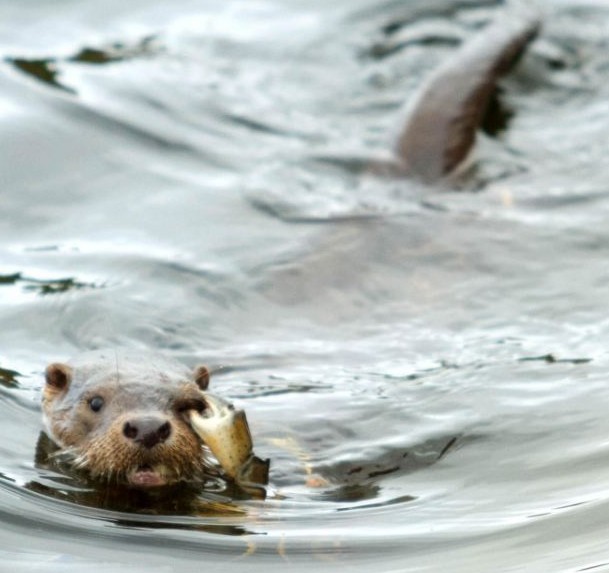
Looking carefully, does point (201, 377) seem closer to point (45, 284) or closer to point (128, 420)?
point (128, 420)

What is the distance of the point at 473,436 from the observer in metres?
4.27

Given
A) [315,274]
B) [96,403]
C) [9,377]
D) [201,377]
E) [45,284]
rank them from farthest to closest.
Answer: [315,274], [45,284], [9,377], [201,377], [96,403]

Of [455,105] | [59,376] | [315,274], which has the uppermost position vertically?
[59,376]

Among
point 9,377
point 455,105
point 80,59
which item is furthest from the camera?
point 80,59

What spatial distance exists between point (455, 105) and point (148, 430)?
3.52 meters

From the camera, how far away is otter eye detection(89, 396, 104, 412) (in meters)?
3.88

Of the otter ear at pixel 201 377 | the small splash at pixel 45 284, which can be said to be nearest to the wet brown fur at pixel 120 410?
the otter ear at pixel 201 377

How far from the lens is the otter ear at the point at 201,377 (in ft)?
13.3

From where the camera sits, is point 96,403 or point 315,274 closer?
point 96,403

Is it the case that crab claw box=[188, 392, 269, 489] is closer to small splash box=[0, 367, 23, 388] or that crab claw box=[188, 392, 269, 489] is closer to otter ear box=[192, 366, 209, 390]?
otter ear box=[192, 366, 209, 390]

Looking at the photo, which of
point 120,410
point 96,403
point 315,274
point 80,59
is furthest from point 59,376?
point 80,59

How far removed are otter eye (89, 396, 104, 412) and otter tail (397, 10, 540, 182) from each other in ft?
9.10

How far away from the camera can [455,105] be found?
6.72 metres

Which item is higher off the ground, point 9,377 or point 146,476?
point 146,476
